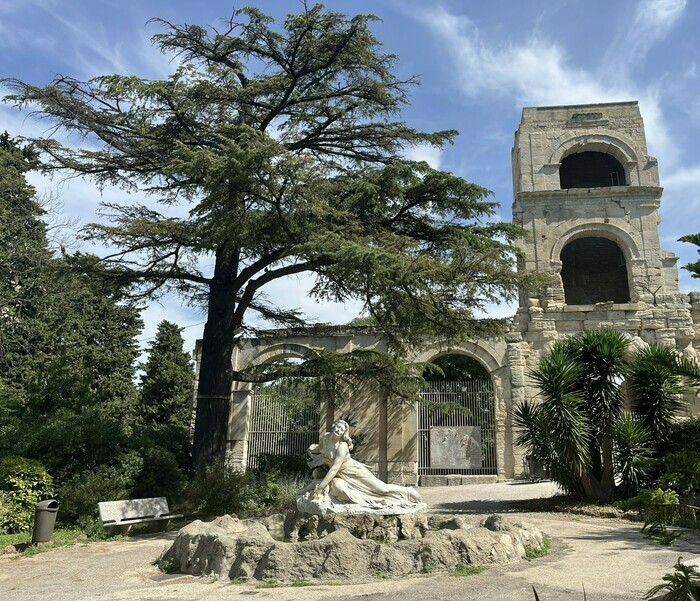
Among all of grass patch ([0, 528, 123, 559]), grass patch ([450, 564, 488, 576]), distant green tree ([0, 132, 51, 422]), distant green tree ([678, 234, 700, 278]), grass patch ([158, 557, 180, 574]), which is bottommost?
grass patch ([0, 528, 123, 559])

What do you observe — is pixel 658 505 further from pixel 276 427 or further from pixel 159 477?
pixel 276 427

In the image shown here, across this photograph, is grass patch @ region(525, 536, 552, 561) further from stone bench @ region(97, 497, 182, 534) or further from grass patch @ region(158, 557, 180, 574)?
stone bench @ region(97, 497, 182, 534)

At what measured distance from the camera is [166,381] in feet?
94.8

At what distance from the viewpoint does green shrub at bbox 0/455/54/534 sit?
9076mm

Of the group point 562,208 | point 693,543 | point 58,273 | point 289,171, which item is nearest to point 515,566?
point 693,543

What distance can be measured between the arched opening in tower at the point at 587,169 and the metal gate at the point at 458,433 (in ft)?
33.3

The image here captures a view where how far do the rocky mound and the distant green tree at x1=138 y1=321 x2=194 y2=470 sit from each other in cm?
2150

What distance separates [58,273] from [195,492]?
200 inches

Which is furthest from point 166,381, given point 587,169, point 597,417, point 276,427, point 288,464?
point 597,417

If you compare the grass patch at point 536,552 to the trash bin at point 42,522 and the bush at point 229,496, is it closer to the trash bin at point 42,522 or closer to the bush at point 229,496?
the bush at point 229,496

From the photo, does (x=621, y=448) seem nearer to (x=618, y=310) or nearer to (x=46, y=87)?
(x=618, y=310)

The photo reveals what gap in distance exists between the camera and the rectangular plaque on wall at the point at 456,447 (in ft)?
57.6

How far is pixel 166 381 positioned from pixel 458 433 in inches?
650

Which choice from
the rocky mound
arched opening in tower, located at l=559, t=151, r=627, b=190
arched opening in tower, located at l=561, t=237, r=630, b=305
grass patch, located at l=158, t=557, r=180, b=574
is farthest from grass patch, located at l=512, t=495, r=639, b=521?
arched opening in tower, located at l=559, t=151, r=627, b=190
